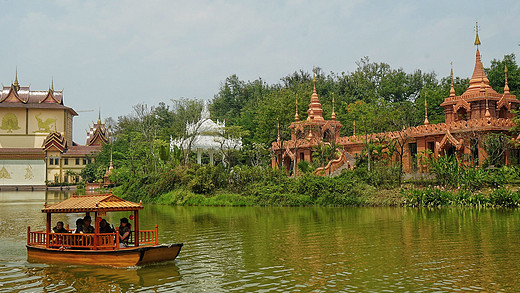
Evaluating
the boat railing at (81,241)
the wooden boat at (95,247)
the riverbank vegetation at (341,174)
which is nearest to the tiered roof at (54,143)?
the riverbank vegetation at (341,174)

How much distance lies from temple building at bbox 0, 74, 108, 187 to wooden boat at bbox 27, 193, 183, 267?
57257 millimetres

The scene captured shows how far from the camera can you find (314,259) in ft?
45.6

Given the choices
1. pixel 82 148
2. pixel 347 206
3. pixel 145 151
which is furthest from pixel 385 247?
pixel 82 148

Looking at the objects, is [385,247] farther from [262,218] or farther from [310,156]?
[310,156]

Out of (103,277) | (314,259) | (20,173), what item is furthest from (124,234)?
(20,173)

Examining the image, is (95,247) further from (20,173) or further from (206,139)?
(20,173)

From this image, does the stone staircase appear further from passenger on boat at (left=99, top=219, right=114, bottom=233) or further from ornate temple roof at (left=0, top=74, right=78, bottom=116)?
ornate temple roof at (left=0, top=74, right=78, bottom=116)

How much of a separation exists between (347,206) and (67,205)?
59.1 ft

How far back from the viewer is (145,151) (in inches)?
1886

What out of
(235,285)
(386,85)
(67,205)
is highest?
(386,85)

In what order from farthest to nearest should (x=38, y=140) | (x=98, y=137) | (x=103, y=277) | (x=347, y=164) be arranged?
(x=98, y=137)
(x=38, y=140)
(x=347, y=164)
(x=103, y=277)

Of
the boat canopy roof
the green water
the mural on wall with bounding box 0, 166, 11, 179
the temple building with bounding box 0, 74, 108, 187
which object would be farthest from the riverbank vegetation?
the boat canopy roof

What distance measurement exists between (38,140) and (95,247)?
65.7 metres

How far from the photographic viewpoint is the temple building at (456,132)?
32.4 m
